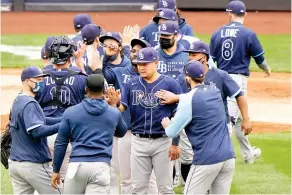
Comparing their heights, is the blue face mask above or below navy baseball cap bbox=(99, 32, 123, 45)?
below

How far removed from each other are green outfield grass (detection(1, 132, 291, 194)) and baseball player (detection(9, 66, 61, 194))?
1.89m

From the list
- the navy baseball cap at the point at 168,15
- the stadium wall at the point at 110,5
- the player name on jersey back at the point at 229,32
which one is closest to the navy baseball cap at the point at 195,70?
the navy baseball cap at the point at 168,15

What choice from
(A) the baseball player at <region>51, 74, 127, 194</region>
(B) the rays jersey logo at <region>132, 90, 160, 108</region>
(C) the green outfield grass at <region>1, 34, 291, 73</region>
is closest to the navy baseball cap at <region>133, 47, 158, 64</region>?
(B) the rays jersey logo at <region>132, 90, 160, 108</region>

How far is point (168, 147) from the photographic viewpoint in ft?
30.1

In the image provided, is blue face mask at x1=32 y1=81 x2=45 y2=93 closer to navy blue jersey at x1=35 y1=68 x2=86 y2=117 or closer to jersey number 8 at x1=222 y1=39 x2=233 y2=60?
navy blue jersey at x1=35 y1=68 x2=86 y2=117

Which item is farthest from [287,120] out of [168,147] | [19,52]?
[19,52]

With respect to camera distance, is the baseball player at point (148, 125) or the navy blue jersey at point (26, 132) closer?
the navy blue jersey at point (26, 132)

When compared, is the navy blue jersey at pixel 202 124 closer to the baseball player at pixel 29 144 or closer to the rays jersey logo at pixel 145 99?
the rays jersey logo at pixel 145 99

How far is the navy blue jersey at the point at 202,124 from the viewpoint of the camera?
Answer: 825 centimetres

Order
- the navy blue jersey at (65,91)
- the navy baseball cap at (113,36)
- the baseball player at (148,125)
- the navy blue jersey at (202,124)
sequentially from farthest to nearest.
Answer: the navy baseball cap at (113,36) → the baseball player at (148,125) → the navy blue jersey at (65,91) → the navy blue jersey at (202,124)

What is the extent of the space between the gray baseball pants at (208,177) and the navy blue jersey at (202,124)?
0.19 ft

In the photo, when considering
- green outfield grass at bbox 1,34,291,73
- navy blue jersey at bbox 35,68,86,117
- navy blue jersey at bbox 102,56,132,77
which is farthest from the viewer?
green outfield grass at bbox 1,34,291,73

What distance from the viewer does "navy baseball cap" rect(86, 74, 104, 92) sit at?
783 centimetres

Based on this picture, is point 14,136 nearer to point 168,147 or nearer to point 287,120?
point 168,147
